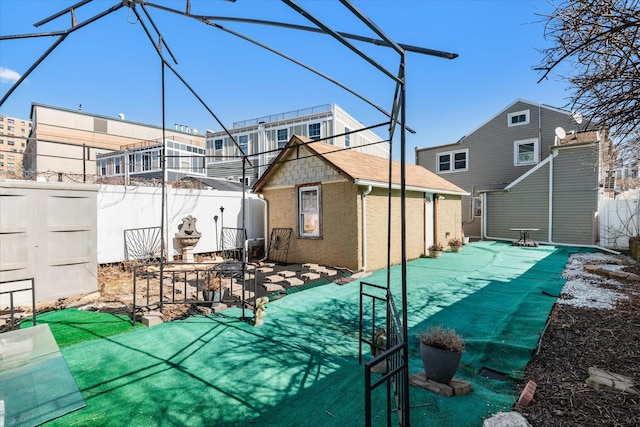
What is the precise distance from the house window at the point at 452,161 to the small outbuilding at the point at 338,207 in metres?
8.41

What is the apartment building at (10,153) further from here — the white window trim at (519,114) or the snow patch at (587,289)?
the white window trim at (519,114)

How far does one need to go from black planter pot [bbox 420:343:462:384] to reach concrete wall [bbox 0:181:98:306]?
6507 mm

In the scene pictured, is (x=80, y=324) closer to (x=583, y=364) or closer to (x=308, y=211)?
(x=308, y=211)

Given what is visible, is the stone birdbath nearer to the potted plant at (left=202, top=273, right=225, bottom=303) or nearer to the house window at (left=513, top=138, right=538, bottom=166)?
the potted plant at (left=202, top=273, right=225, bottom=303)

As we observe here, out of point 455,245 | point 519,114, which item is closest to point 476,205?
point 519,114

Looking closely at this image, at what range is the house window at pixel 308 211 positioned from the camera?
9688 millimetres

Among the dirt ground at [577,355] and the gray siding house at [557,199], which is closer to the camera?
the dirt ground at [577,355]

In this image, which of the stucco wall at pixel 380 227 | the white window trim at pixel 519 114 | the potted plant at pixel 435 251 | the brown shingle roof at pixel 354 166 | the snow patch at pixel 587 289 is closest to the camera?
the snow patch at pixel 587 289

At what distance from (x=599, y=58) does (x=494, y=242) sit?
13761 millimetres

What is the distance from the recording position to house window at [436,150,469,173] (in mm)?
18750

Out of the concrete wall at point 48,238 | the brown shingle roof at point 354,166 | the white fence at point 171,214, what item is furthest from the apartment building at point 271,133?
the concrete wall at point 48,238

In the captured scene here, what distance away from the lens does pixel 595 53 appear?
10.5 ft

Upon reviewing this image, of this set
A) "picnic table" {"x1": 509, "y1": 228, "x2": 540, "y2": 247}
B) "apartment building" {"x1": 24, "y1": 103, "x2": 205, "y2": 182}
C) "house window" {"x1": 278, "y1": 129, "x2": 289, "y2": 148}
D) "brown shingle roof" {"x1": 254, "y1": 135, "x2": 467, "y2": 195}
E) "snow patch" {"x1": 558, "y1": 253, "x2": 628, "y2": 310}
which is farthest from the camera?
"house window" {"x1": 278, "y1": 129, "x2": 289, "y2": 148}

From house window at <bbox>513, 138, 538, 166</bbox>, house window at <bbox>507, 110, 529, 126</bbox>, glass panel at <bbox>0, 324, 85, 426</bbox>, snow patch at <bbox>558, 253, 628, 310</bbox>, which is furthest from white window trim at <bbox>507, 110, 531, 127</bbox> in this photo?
glass panel at <bbox>0, 324, 85, 426</bbox>
